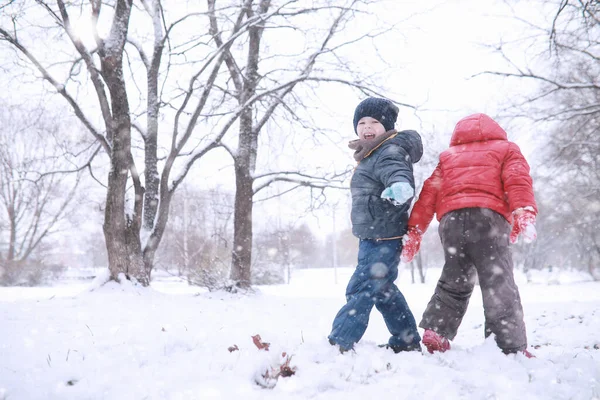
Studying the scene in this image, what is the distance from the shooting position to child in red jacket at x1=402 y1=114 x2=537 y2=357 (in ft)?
7.32

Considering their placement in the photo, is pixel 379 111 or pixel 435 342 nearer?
pixel 435 342

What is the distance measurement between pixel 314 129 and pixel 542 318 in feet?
15.8

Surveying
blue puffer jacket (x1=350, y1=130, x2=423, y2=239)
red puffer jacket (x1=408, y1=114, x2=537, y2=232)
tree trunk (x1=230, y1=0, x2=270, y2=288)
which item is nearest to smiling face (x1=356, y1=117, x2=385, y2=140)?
blue puffer jacket (x1=350, y1=130, x2=423, y2=239)

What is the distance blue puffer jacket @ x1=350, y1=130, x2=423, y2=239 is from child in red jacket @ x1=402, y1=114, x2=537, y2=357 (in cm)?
19

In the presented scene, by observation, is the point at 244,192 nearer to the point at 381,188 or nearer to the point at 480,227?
the point at 381,188

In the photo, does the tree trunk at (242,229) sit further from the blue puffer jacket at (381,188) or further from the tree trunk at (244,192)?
the blue puffer jacket at (381,188)

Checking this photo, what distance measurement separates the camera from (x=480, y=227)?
7.55 feet

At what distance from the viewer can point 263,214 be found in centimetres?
2745

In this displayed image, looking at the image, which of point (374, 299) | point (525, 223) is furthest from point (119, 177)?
point (525, 223)

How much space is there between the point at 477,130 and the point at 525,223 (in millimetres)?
767

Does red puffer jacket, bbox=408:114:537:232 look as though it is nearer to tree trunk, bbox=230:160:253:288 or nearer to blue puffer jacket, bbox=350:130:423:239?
blue puffer jacket, bbox=350:130:423:239

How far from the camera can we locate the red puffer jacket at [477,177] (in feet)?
7.48

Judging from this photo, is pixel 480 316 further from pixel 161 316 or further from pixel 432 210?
pixel 161 316

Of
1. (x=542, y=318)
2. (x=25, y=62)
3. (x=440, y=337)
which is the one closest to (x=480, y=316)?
(x=542, y=318)
